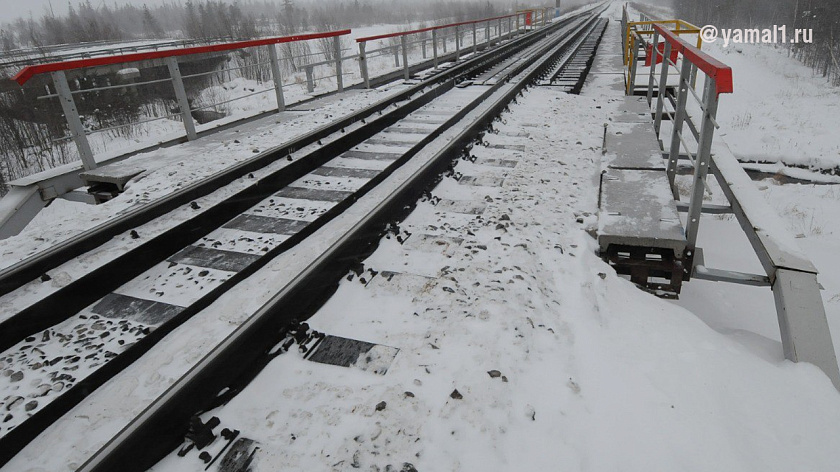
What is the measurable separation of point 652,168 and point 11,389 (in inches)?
216

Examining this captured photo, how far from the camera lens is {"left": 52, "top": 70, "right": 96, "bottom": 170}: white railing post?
553 centimetres

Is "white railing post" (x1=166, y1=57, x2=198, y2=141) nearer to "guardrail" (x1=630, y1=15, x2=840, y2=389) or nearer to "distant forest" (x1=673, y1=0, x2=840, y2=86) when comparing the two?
"guardrail" (x1=630, y1=15, x2=840, y2=389)

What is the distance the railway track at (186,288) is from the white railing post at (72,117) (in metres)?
1.99

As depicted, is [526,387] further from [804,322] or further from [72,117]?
[72,117]

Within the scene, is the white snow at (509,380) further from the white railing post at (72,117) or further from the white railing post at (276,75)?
the white railing post at (276,75)

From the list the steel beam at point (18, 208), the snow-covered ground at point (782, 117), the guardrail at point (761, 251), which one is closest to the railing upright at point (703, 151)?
the guardrail at point (761, 251)

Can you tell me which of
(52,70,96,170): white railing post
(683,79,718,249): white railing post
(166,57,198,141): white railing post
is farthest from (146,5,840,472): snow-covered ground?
(166,57,198,141): white railing post

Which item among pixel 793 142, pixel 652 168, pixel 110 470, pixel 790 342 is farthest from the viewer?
pixel 793 142

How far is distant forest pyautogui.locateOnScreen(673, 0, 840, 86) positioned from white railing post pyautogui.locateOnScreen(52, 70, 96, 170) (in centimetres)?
3196

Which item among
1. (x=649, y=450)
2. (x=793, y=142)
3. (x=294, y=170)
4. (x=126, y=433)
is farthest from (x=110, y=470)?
(x=793, y=142)

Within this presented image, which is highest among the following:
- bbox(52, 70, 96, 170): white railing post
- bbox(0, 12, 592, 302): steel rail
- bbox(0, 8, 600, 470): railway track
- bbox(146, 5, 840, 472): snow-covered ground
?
bbox(52, 70, 96, 170): white railing post

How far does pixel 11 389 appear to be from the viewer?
2.60 m

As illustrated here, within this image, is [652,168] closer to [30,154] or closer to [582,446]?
[582,446]

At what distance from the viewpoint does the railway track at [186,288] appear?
2.30 m
